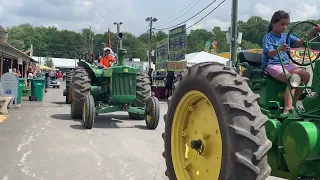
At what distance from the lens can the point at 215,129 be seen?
138 inches

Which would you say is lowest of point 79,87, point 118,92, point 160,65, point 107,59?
point 118,92

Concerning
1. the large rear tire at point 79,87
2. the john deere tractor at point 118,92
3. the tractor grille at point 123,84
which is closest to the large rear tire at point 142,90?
the john deere tractor at point 118,92

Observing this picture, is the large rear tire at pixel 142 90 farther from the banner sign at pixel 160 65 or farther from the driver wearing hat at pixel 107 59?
the banner sign at pixel 160 65

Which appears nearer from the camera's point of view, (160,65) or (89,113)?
(89,113)

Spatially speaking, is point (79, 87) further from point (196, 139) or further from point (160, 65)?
point (160, 65)

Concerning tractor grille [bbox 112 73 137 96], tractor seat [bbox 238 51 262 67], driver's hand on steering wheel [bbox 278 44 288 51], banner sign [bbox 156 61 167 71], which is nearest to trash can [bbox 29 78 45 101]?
tractor grille [bbox 112 73 137 96]

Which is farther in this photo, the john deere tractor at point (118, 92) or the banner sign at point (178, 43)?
the banner sign at point (178, 43)

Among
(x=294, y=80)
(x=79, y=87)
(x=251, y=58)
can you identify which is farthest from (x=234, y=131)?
→ (x=79, y=87)

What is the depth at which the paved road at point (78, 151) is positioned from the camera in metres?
5.93

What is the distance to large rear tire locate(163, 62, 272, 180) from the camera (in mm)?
2971

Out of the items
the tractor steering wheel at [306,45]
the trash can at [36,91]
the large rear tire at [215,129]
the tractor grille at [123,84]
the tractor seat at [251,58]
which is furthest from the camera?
the trash can at [36,91]

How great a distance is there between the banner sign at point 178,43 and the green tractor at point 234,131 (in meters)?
22.3

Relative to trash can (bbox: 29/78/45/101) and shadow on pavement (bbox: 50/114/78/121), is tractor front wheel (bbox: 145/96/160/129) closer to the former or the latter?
shadow on pavement (bbox: 50/114/78/121)

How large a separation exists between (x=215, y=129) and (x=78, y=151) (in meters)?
4.55
